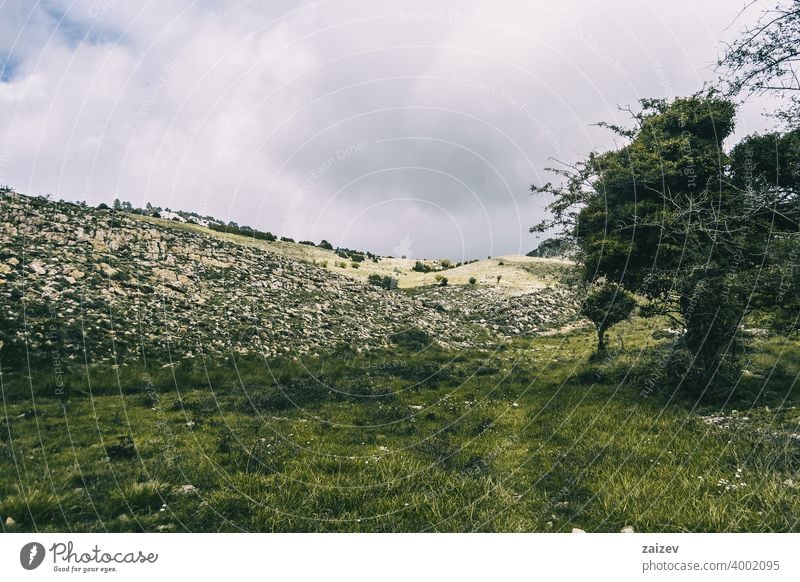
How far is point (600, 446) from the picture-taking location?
27.3 ft

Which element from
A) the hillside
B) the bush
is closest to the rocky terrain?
the hillside

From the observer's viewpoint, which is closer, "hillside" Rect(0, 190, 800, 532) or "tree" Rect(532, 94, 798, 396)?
"hillside" Rect(0, 190, 800, 532)

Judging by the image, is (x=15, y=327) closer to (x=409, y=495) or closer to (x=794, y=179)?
(x=409, y=495)

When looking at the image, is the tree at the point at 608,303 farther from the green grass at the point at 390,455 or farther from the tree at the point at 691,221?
the green grass at the point at 390,455

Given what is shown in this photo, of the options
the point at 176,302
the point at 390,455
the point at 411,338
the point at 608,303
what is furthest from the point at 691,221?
the point at 176,302

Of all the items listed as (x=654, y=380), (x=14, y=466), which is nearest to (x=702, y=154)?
(x=654, y=380)

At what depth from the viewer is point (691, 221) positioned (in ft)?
40.7

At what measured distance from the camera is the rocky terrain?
16.8 metres

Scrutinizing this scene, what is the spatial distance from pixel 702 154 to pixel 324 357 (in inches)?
667

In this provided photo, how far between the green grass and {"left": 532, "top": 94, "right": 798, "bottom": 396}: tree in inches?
99.5

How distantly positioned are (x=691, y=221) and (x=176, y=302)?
74.6 ft

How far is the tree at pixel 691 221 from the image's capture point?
11.4 m

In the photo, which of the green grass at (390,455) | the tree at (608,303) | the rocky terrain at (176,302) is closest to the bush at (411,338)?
the rocky terrain at (176,302)

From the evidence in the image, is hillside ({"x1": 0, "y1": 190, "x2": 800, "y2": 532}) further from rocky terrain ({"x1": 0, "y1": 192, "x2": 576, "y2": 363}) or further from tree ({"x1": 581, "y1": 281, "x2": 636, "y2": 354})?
tree ({"x1": 581, "y1": 281, "x2": 636, "y2": 354})
